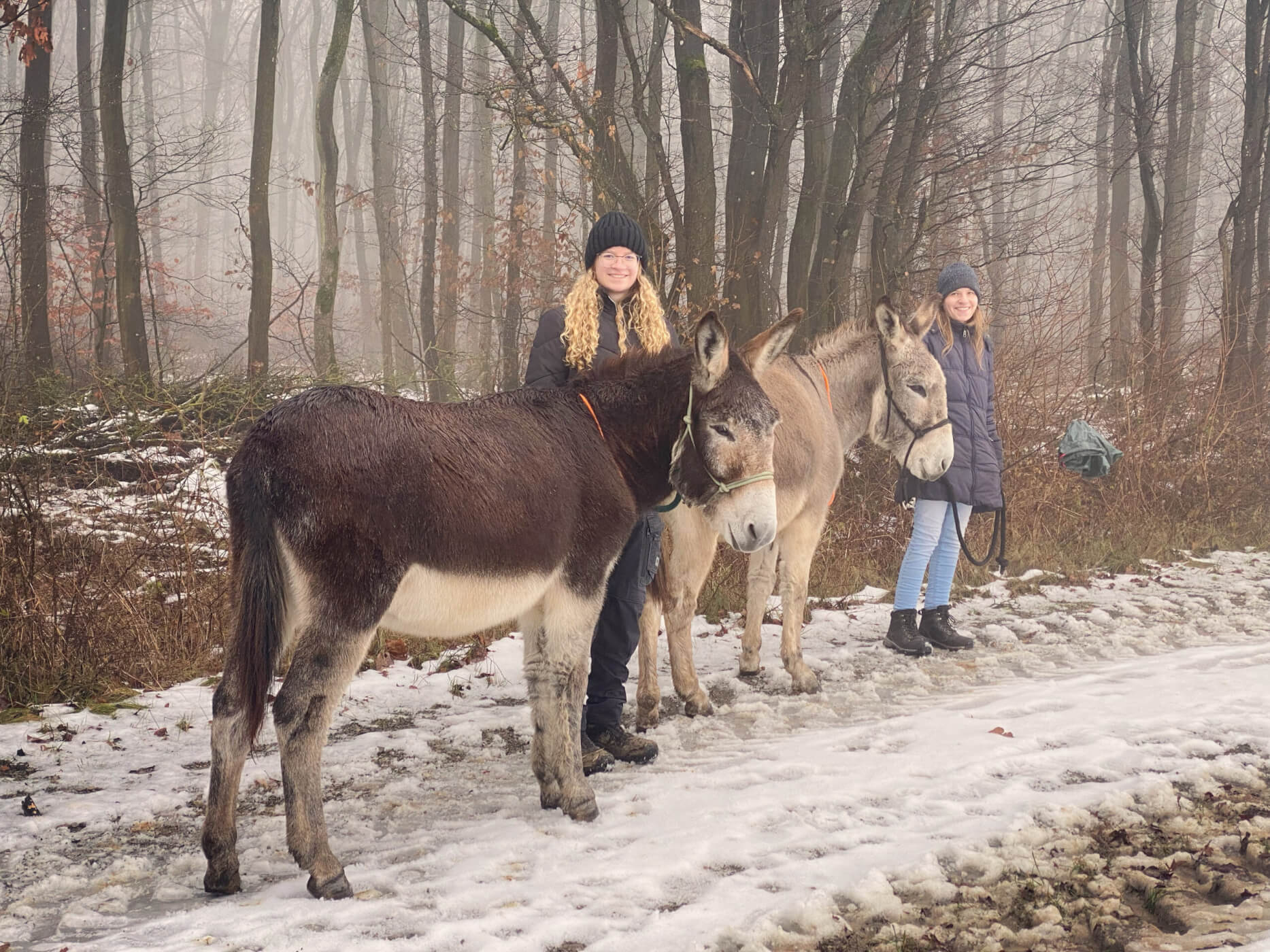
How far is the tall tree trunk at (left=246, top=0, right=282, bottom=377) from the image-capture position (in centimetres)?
1182

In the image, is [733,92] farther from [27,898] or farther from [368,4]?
[368,4]

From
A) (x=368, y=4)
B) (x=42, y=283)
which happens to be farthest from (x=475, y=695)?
(x=368, y=4)

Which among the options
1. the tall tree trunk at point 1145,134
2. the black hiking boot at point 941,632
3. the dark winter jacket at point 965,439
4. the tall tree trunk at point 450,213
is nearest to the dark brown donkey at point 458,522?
the dark winter jacket at point 965,439

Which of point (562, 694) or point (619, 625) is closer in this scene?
point (562, 694)

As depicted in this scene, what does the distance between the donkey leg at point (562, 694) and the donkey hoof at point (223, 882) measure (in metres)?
1.17

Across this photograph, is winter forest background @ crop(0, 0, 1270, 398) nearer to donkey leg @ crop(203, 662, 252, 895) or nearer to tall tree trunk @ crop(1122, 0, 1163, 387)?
tall tree trunk @ crop(1122, 0, 1163, 387)

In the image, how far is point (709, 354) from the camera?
3430 mm

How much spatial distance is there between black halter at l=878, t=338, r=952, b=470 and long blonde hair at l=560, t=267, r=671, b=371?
2068mm

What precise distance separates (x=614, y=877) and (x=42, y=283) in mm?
10362

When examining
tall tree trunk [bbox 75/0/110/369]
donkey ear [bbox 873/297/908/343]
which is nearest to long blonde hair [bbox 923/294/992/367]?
donkey ear [bbox 873/297/908/343]

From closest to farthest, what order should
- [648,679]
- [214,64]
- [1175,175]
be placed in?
[648,679], [1175,175], [214,64]

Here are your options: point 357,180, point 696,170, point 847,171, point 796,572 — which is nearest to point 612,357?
point 796,572

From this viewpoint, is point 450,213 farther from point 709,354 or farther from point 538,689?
point 538,689

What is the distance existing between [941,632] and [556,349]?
11.5ft
